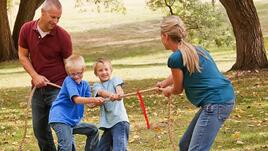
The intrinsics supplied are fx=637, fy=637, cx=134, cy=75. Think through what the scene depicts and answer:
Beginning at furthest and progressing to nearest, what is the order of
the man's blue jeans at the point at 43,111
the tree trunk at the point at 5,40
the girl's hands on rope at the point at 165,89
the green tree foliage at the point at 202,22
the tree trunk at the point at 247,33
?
the green tree foliage at the point at 202,22 < the tree trunk at the point at 5,40 < the tree trunk at the point at 247,33 < the man's blue jeans at the point at 43,111 < the girl's hands on rope at the point at 165,89

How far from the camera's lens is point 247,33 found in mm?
16250

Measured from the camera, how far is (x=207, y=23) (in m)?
28.6

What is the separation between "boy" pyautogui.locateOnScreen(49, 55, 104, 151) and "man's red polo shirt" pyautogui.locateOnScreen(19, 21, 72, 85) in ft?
1.08

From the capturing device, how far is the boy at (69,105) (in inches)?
248

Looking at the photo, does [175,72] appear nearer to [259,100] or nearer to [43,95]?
[43,95]

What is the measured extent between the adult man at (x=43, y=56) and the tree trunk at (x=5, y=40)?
66.5 feet

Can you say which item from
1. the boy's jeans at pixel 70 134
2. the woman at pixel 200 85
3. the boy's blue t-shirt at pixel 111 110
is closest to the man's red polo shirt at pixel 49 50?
the boy's jeans at pixel 70 134

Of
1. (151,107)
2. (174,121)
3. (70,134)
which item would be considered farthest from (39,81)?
(151,107)

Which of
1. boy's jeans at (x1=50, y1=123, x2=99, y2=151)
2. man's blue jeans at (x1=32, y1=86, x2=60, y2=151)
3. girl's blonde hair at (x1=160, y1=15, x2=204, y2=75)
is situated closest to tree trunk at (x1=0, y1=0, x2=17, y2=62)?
man's blue jeans at (x1=32, y1=86, x2=60, y2=151)

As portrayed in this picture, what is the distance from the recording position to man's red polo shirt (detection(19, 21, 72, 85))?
22.1 feet

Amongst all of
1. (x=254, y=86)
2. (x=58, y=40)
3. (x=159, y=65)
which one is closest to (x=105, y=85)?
(x=58, y=40)

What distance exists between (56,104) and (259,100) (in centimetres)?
621

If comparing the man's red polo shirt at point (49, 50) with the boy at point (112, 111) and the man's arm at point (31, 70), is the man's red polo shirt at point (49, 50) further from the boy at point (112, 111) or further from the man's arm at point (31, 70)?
the boy at point (112, 111)

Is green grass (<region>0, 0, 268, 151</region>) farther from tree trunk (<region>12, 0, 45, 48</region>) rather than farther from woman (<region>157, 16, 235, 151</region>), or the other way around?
woman (<region>157, 16, 235, 151</region>)
